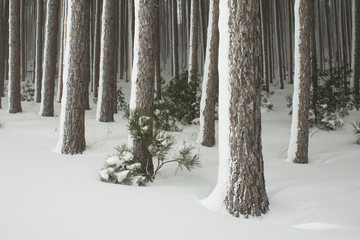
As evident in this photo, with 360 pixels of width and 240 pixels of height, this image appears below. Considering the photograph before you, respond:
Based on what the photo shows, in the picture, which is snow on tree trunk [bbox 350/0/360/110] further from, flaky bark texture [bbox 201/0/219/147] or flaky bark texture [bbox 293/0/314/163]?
flaky bark texture [bbox 201/0/219/147]

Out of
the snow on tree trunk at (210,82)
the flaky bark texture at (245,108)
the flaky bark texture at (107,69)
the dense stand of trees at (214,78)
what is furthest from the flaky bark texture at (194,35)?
Result: the flaky bark texture at (245,108)

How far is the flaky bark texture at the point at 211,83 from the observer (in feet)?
23.9

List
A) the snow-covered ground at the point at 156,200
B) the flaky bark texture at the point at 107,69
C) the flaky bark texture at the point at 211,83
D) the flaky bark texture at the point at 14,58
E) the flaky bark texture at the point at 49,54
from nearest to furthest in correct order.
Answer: the snow-covered ground at the point at 156,200, the flaky bark texture at the point at 211,83, the flaky bark texture at the point at 107,69, the flaky bark texture at the point at 49,54, the flaky bark texture at the point at 14,58

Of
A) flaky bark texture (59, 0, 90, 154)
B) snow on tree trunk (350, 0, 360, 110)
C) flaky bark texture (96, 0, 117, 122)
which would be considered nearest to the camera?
flaky bark texture (59, 0, 90, 154)

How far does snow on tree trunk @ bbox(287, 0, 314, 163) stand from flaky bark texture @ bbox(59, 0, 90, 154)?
4578 millimetres

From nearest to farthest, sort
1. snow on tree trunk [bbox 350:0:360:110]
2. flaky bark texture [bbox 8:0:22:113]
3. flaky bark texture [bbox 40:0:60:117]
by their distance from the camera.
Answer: flaky bark texture [bbox 40:0:60:117] → flaky bark texture [bbox 8:0:22:113] → snow on tree trunk [bbox 350:0:360:110]

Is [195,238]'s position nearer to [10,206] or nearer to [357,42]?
[10,206]

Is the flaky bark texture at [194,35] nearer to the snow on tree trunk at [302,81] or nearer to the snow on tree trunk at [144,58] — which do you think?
the snow on tree trunk at [302,81]

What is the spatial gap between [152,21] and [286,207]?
3.37 m

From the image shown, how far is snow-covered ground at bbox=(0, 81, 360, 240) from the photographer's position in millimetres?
2539

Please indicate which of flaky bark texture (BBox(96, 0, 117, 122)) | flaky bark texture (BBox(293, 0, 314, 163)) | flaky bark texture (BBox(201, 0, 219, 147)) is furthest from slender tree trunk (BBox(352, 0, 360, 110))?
flaky bark texture (BBox(96, 0, 117, 122))

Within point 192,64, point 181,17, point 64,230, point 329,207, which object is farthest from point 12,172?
point 181,17

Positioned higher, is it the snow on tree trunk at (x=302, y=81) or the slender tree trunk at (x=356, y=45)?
the slender tree trunk at (x=356, y=45)

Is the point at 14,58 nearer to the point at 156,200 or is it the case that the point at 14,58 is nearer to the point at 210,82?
the point at 210,82
